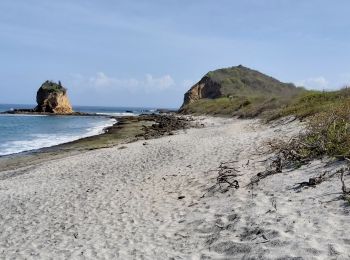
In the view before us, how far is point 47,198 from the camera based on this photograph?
433 inches

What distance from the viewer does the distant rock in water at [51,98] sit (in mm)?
95438

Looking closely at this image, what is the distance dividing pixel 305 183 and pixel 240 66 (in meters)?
117

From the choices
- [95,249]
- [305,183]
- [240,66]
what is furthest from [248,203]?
[240,66]

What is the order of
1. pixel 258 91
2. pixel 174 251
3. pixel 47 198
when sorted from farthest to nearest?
pixel 258 91, pixel 47 198, pixel 174 251

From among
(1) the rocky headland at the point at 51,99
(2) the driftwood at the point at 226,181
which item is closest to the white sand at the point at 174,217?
(2) the driftwood at the point at 226,181

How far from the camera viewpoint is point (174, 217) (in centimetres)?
816

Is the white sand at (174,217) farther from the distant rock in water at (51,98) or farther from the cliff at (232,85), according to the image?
the distant rock in water at (51,98)

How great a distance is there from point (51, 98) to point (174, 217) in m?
93.7

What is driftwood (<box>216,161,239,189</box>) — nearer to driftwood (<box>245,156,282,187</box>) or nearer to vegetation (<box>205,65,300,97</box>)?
driftwood (<box>245,156,282,187</box>)

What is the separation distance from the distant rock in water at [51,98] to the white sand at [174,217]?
281ft

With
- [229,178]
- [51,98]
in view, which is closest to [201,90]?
[51,98]

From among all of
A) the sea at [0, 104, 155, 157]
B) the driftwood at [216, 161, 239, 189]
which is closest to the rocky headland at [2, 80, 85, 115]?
the sea at [0, 104, 155, 157]

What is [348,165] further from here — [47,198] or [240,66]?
[240,66]

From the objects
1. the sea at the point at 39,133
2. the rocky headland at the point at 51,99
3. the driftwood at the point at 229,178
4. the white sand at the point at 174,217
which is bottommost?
the sea at the point at 39,133
